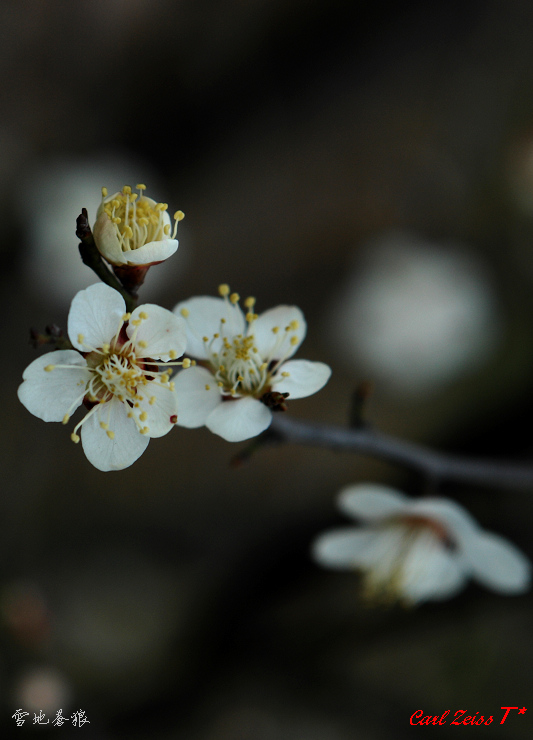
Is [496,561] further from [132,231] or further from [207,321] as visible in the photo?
[132,231]

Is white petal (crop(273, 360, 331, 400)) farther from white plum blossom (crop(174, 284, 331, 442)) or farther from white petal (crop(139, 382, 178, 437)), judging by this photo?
white petal (crop(139, 382, 178, 437))

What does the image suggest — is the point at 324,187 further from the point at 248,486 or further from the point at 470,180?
the point at 248,486

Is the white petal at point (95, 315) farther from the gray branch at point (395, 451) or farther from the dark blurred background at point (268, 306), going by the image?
the dark blurred background at point (268, 306)

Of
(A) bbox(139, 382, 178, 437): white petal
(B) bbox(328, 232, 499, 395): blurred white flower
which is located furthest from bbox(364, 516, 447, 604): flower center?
(B) bbox(328, 232, 499, 395): blurred white flower

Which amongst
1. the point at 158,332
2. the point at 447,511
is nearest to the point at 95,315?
the point at 158,332

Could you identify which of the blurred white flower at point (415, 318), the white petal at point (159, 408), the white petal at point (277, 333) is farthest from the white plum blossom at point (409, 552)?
the blurred white flower at point (415, 318)

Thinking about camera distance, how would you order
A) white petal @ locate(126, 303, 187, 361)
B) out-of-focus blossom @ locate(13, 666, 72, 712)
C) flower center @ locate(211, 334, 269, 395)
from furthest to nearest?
out-of-focus blossom @ locate(13, 666, 72, 712)
flower center @ locate(211, 334, 269, 395)
white petal @ locate(126, 303, 187, 361)
